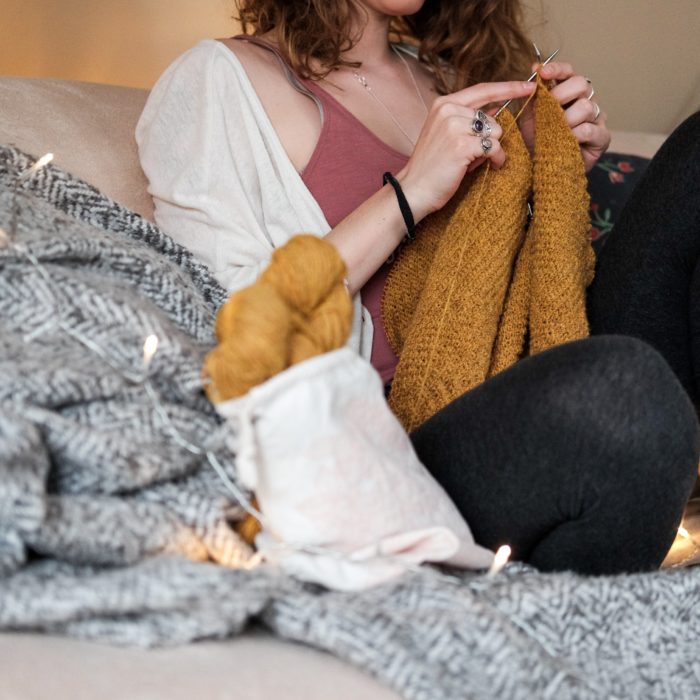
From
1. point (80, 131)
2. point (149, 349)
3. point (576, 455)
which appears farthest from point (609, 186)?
point (149, 349)

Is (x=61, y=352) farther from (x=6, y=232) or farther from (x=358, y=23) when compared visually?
(x=358, y=23)

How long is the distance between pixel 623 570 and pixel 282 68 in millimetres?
751

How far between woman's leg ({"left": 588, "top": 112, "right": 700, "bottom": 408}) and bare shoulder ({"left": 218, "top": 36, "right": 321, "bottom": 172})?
39cm

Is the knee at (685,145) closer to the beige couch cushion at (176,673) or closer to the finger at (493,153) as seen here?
the finger at (493,153)

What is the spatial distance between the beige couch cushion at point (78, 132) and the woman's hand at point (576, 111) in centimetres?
49

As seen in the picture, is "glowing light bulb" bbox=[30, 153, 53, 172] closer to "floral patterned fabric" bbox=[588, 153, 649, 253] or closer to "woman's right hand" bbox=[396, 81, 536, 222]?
"woman's right hand" bbox=[396, 81, 536, 222]

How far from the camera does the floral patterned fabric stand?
1611 millimetres

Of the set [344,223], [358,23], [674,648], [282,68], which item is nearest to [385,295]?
[344,223]

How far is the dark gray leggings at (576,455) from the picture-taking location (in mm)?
753

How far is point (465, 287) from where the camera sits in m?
1.05

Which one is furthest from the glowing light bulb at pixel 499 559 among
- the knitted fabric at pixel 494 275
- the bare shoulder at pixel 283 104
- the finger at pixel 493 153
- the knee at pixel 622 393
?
the bare shoulder at pixel 283 104

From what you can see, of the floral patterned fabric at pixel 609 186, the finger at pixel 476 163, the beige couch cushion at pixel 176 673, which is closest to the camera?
the beige couch cushion at pixel 176 673

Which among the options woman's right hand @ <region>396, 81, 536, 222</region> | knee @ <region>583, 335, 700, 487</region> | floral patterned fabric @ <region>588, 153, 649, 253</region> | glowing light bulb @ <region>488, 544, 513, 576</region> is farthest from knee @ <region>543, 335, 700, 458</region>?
floral patterned fabric @ <region>588, 153, 649, 253</region>

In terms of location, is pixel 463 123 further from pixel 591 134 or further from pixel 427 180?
pixel 591 134
